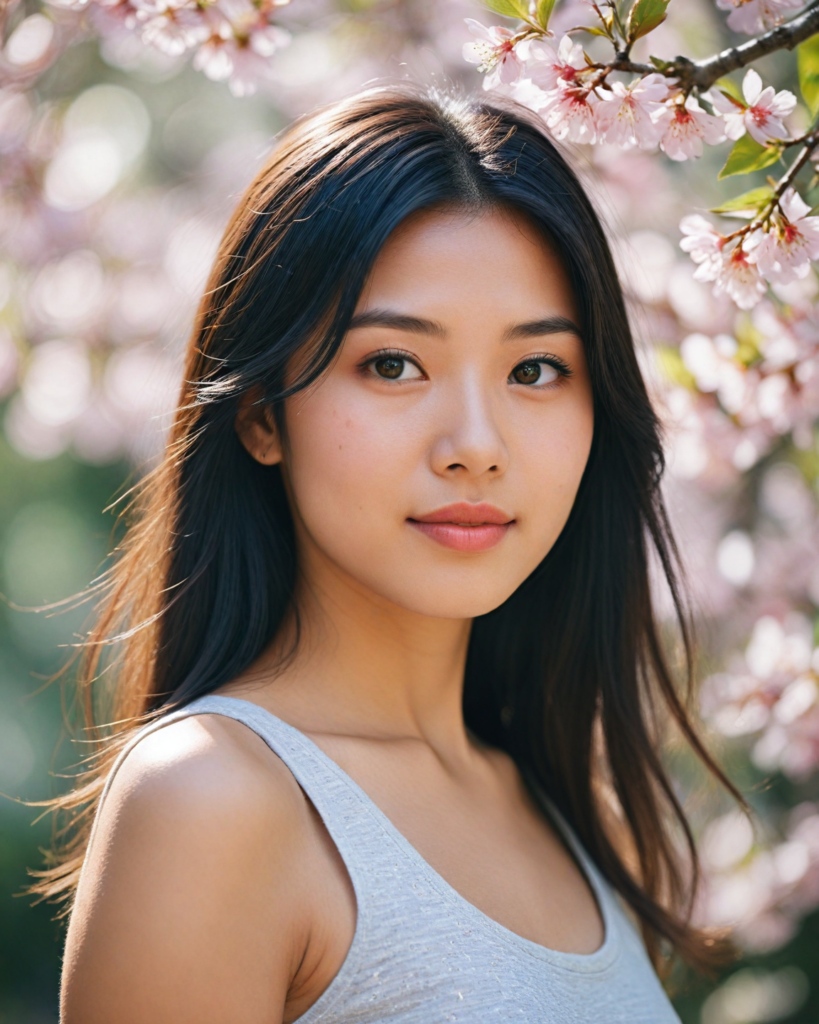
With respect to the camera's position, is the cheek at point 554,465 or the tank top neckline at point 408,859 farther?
the cheek at point 554,465

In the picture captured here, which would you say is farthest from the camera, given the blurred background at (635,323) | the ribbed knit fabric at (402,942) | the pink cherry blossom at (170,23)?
the blurred background at (635,323)

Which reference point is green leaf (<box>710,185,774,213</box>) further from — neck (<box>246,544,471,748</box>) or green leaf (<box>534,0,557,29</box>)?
neck (<box>246,544,471,748</box>)

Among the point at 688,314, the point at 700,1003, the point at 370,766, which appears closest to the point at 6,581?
the point at 700,1003

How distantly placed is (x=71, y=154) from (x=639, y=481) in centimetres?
218

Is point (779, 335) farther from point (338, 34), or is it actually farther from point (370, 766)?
point (338, 34)

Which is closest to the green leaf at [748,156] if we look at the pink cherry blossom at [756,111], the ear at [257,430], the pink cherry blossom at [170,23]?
the pink cherry blossom at [756,111]

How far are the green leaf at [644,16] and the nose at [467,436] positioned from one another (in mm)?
386

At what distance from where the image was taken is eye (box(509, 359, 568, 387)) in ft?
4.07

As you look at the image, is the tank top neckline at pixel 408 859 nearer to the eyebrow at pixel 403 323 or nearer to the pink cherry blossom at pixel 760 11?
the eyebrow at pixel 403 323

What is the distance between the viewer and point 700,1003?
310 centimetres

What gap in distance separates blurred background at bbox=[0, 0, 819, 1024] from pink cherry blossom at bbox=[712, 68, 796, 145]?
0.43 meters

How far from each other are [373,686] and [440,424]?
384mm

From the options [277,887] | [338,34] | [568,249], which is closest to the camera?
[277,887]

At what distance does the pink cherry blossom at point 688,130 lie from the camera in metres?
1.13
